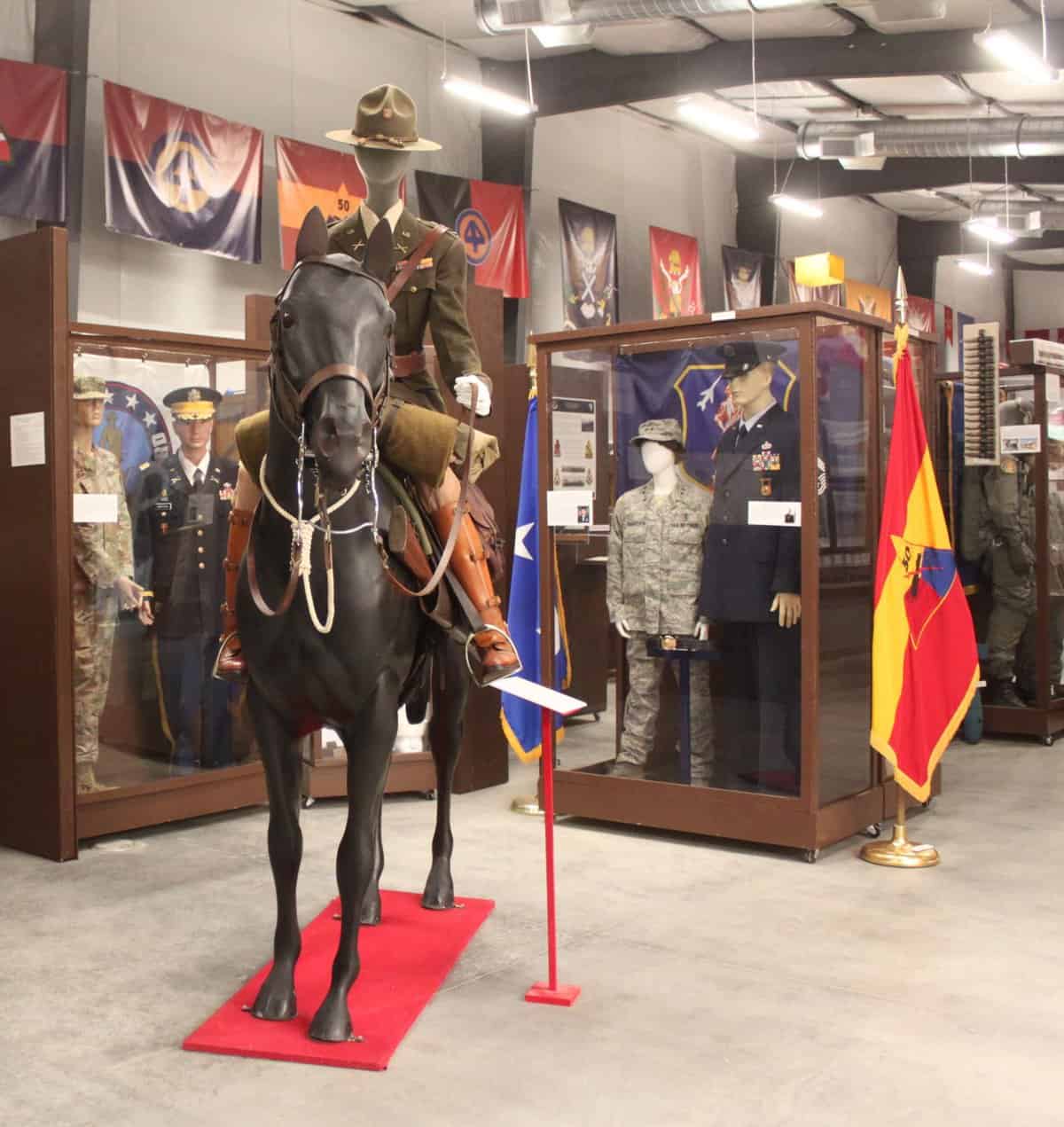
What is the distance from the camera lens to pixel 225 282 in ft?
32.4

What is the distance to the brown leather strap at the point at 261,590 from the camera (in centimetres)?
327

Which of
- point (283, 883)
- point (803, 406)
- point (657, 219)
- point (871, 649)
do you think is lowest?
point (283, 883)

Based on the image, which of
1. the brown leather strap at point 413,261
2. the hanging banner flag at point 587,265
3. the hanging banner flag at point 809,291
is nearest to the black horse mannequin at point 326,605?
the brown leather strap at point 413,261

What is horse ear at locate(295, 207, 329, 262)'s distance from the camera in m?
3.24

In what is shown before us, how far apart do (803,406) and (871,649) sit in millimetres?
A: 1089

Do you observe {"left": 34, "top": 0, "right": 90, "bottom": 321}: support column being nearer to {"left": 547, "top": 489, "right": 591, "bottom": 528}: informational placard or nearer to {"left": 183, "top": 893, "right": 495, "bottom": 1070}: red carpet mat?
{"left": 547, "top": 489, "right": 591, "bottom": 528}: informational placard

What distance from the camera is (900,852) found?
16.9 ft

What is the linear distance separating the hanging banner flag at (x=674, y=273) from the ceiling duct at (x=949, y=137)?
157 cm

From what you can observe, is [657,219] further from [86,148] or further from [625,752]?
[625,752]

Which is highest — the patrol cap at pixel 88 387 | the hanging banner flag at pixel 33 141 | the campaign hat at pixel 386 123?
the hanging banner flag at pixel 33 141

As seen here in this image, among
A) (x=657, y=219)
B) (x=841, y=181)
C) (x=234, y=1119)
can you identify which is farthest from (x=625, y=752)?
(x=841, y=181)

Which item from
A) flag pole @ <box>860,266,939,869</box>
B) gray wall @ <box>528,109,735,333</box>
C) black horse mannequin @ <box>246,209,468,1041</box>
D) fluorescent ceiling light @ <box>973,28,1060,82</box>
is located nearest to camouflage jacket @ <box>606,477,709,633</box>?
flag pole @ <box>860,266,939,869</box>

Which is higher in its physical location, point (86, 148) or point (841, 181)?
point (841, 181)

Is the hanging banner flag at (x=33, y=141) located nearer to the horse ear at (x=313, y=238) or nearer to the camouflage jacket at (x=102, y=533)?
the camouflage jacket at (x=102, y=533)
